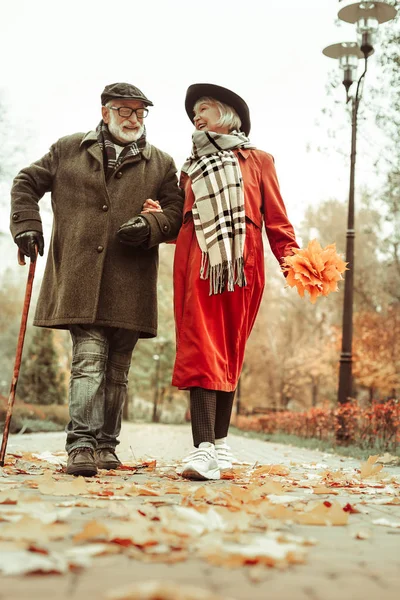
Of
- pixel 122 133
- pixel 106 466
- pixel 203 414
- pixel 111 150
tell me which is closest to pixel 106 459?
pixel 106 466

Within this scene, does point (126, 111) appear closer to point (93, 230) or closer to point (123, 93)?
point (123, 93)

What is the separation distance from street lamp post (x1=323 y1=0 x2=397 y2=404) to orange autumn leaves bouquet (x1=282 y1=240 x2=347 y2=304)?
6765mm

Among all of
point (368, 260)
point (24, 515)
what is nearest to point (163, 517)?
point (24, 515)

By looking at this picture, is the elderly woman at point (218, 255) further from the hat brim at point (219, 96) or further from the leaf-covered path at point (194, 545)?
the leaf-covered path at point (194, 545)

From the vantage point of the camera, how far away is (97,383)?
5.03 m

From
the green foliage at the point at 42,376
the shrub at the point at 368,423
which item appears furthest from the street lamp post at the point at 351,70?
the green foliage at the point at 42,376

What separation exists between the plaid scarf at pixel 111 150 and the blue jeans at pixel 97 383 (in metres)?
1.06

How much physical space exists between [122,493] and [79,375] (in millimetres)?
1438

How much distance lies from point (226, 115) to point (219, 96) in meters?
0.13

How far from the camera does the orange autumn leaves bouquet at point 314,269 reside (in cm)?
487

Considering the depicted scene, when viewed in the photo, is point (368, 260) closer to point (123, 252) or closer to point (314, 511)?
point (123, 252)

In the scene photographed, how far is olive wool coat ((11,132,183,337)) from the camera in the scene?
16.7 feet

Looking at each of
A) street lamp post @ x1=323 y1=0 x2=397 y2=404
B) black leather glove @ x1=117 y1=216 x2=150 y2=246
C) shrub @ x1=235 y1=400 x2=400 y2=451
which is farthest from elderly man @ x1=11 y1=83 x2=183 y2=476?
street lamp post @ x1=323 y1=0 x2=397 y2=404

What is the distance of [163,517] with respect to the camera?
2734mm
